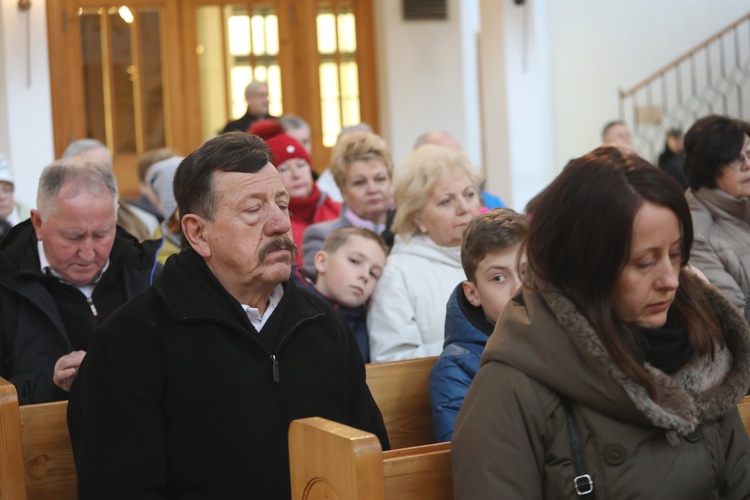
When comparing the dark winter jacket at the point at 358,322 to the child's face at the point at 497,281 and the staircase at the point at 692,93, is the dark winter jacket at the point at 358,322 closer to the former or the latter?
the child's face at the point at 497,281

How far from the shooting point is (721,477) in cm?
189

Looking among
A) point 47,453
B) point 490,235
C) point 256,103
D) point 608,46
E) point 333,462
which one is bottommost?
point 47,453

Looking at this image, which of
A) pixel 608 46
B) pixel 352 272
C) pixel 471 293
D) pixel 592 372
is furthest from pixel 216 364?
pixel 608 46

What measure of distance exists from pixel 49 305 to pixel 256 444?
Answer: 0.96 meters

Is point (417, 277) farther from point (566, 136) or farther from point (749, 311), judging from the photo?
point (566, 136)

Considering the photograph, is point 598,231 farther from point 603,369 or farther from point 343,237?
point 343,237

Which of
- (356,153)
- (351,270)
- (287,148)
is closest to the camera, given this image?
(351,270)

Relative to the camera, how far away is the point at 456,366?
8.46 feet

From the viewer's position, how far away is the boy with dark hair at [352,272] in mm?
3656

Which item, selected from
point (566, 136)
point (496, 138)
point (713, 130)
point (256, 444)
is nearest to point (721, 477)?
Answer: point (256, 444)

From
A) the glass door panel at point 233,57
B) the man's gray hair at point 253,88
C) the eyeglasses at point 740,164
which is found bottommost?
the eyeglasses at point 740,164

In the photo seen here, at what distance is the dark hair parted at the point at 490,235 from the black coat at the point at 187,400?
0.57m

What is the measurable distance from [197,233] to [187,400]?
0.39 metres

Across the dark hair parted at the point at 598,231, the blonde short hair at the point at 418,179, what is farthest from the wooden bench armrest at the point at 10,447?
the blonde short hair at the point at 418,179
